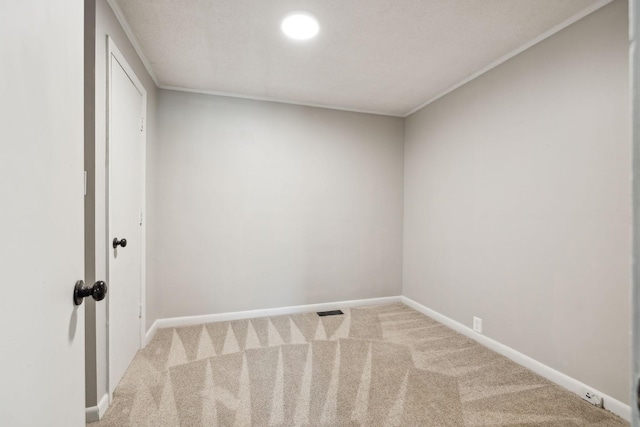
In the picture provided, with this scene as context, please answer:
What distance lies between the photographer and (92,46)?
1558 millimetres

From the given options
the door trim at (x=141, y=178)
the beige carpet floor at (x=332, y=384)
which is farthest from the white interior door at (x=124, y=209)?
the beige carpet floor at (x=332, y=384)

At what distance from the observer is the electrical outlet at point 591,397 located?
5.75 ft

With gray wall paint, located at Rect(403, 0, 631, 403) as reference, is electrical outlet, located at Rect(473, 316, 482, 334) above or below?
below

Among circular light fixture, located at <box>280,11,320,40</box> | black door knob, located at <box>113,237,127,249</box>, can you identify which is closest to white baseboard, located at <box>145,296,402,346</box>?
black door knob, located at <box>113,237,127,249</box>

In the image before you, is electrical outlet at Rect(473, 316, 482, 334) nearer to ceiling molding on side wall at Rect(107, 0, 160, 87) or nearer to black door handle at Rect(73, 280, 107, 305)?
black door handle at Rect(73, 280, 107, 305)

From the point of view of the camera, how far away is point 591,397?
5.86 feet

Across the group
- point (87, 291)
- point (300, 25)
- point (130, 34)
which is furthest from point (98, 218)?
point (300, 25)

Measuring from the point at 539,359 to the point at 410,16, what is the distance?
8.28ft

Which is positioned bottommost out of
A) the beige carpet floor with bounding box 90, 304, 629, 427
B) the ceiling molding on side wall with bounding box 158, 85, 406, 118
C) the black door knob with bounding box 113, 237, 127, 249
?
the beige carpet floor with bounding box 90, 304, 629, 427

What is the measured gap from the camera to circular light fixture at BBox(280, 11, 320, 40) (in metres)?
1.87

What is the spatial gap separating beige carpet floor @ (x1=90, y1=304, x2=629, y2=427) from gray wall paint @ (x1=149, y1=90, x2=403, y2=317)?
58cm

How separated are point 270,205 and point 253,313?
117 cm

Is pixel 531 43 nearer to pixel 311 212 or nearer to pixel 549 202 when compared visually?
pixel 549 202
